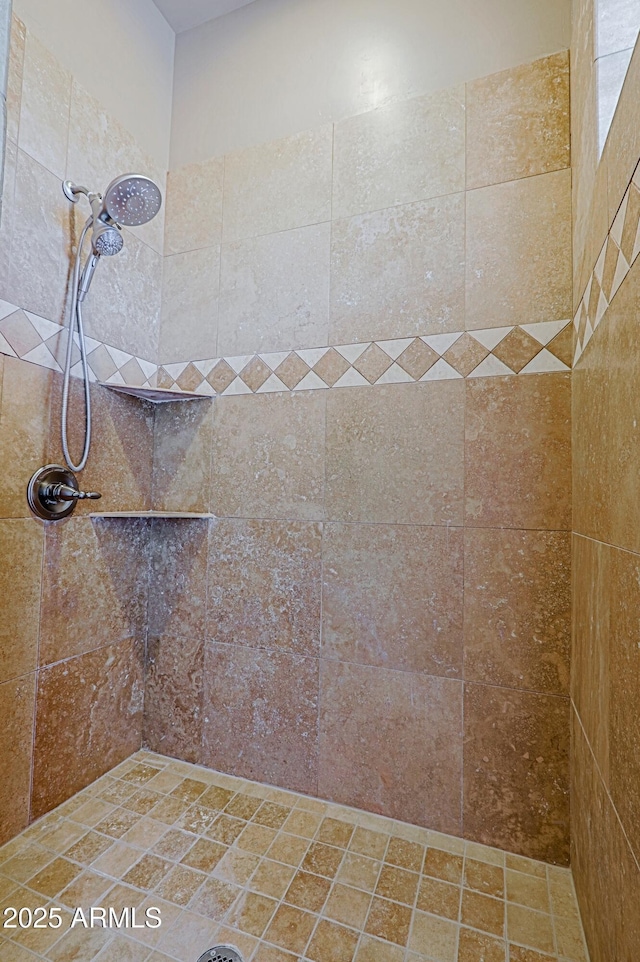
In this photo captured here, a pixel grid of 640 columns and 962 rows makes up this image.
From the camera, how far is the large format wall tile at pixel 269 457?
1359 mm

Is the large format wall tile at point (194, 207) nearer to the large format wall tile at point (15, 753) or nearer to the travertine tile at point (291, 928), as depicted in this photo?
the large format wall tile at point (15, 753)

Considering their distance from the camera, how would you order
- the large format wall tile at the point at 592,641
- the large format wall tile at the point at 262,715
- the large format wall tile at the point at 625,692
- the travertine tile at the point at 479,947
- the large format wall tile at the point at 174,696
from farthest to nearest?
the large format wall tile at the point at 174,696
the large format wall tile at the point at 262,715
the travertine tile at the point at 479,947
the large format wall tile at the point at 592,641
the large format wall tile at the point at 625,692

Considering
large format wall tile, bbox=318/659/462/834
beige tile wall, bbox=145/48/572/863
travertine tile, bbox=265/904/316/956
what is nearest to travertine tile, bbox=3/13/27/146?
beige tile wall, bbox=145/48/572/863

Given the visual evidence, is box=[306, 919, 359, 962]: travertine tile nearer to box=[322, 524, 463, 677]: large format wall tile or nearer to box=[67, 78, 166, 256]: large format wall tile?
box=[322, 524, 463, 677]: large format wall tile

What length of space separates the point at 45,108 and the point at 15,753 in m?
1.73

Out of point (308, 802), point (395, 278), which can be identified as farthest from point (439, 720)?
point (395, 278)

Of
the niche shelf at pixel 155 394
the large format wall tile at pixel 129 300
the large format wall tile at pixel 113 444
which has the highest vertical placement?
the large format wall tile at pixel 129 300

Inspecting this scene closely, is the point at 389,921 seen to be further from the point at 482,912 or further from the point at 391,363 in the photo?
the point at 391,363

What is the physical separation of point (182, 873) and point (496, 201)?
1.88 metres

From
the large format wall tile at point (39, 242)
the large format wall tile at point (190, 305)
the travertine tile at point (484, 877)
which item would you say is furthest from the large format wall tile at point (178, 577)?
the travertine tile at point (484, 877)

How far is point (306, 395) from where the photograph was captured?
1.38 meters

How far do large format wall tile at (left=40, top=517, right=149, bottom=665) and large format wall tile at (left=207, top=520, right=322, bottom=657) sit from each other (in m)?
0.28

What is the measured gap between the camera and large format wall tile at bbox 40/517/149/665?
125 centimetres

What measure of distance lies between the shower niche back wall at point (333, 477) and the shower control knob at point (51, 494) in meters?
0.04
